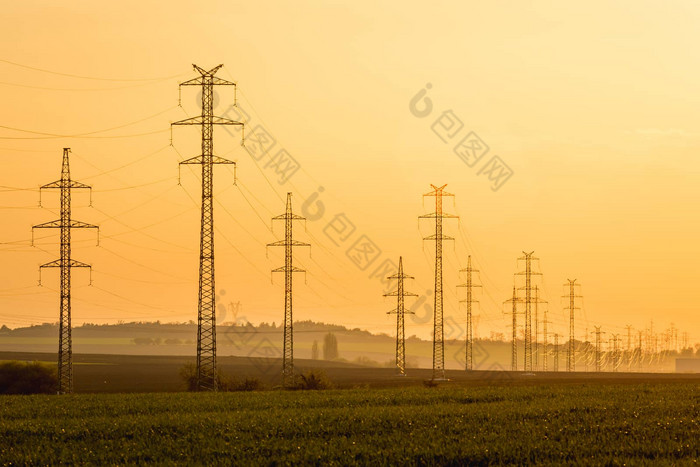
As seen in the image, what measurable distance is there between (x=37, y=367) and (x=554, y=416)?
7532cm

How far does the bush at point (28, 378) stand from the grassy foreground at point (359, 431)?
49656 mm

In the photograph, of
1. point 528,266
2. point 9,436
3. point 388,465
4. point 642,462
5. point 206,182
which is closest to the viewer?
point 642,462

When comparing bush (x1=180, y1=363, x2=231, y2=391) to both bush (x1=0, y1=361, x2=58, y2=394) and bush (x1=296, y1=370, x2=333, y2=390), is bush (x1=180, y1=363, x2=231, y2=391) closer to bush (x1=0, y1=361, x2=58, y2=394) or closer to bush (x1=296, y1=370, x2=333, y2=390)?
bush (x1=296, y1=370, x2=333, y2=390)

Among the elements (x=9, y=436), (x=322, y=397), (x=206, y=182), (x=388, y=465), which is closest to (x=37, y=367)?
(x=206, y=182)

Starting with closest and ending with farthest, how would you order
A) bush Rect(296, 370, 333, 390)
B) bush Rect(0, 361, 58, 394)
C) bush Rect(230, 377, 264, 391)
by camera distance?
bush Rect(296, 370, 333, 390) < bush Rect(230, 377, 264, 391) < bush Rect(0, 361, 58, 394)

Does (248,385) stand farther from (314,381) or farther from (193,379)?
(193,379)

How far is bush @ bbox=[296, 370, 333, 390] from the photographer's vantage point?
8469 centimetres

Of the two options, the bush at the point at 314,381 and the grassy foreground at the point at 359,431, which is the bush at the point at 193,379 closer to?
the bush at the point at 314,381

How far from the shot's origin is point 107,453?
3475 centimetres

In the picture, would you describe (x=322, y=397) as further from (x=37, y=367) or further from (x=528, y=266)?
(x=528, y=266)

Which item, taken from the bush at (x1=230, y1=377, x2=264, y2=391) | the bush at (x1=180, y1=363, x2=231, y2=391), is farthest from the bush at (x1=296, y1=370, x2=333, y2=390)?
the bush at (x1=180, y1=363, x2=231, y2=391)

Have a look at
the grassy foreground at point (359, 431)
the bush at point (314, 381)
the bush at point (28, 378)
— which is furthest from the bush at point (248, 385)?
the grassy foreground at point (359, 431)

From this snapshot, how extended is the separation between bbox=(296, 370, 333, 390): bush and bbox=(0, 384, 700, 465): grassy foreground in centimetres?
3313

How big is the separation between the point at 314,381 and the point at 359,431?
48.3 metres
